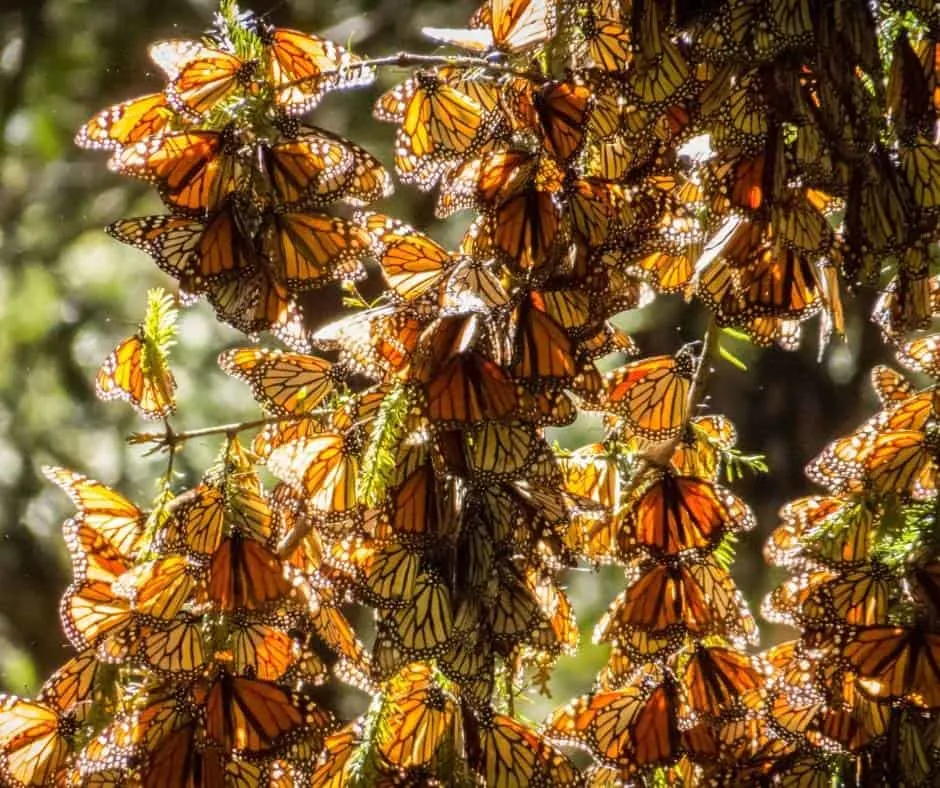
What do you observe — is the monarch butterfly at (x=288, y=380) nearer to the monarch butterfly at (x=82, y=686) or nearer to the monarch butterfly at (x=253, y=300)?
the monarch butterfly at (x=253, y=300)

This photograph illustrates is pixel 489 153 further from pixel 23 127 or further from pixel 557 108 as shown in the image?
pixel 23 127

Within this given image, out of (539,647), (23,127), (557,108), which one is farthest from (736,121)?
(23,127)

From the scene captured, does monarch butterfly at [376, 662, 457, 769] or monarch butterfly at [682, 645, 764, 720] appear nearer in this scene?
monarch butterfly at [376, 662, 457, 769]

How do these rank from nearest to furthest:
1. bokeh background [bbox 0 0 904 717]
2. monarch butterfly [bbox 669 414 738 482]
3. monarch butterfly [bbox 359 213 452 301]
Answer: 1. monarch butterfly [bbox 359 213 452 301]
2. monarch butterfly [bbox 669 414 738 482]
3. bokeh background [bbox 0 0 904 717]

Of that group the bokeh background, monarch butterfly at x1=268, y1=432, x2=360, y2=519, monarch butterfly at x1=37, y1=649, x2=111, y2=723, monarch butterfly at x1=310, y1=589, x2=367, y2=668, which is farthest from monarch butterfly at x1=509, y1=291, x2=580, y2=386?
the bokeh background

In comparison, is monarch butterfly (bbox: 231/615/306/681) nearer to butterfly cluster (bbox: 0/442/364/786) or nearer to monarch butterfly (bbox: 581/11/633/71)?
butterfly cluster (bbox: 0/442/364/786)

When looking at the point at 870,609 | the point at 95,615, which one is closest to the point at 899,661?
the point at 870,609
